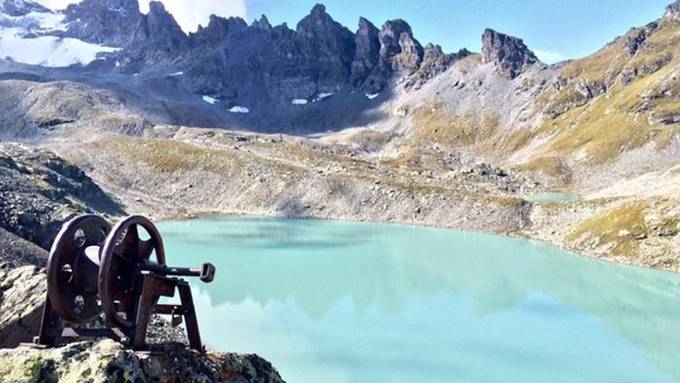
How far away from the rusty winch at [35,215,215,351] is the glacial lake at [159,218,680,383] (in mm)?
13608

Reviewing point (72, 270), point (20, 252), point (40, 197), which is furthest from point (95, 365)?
point (40, 197)

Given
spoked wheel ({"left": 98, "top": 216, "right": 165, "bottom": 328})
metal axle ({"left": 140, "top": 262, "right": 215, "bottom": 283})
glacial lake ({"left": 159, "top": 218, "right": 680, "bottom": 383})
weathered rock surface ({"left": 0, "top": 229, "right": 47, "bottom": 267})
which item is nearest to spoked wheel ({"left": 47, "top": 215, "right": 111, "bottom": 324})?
spoked wheel ({"left": 98, "top": 216, "right": 165, "bottom": 328})

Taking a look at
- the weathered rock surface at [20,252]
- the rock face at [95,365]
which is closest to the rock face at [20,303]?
the rock face at [95,365]

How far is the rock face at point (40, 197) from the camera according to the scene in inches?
1351

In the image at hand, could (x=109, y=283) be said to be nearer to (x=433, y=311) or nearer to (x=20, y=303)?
(x=20, y=303)

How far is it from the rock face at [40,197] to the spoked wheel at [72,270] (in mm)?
24999

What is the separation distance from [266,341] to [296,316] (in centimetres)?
562

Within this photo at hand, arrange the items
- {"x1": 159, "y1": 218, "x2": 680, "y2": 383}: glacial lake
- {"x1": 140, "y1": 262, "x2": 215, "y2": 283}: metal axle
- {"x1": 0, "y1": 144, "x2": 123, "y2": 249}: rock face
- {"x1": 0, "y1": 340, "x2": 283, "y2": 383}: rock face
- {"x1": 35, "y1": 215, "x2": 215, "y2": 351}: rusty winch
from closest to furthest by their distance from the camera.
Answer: {"x1": 0, "y1": 340, "x2": 283, "y2": 383}: rock face
{"x1": 35, "y1": 215, "x2": 215, "y2": 351}: rusty winch
{"x1": 140, "y1": 262, "x2": 215, "y2": 283}: metal axle
{"x1": 159, "y1": 218, "x2": 680, "y2": 383}: glacial lake
{"x1": 0, "y1": 144, "x2": 123, "y2": 249}: rock face

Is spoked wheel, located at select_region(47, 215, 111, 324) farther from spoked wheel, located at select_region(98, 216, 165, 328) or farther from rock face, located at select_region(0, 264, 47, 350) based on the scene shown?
rock face, located at select_region(0, 264, 47, 350)

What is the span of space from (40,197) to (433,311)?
28.2 m

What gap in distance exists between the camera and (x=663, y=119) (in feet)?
513

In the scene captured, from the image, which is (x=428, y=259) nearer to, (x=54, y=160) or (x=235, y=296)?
(x=235, y=296)

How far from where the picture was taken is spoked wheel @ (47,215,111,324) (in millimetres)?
10898

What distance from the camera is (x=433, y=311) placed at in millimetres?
38594
